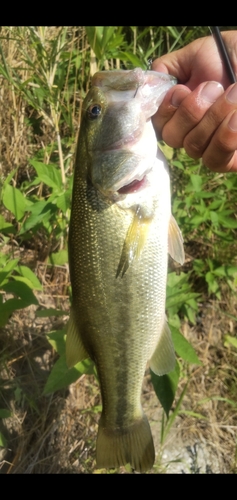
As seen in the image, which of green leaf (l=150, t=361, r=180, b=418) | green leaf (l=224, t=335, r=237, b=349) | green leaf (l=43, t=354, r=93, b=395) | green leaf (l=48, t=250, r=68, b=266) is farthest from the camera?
green leaf (l=224, t=335, r=237, b=349)

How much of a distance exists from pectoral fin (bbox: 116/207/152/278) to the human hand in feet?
1.50

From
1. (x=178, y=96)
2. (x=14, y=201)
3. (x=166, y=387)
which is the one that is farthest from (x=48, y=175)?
(x=166, y=387)

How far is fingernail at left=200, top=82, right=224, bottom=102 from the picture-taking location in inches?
64.1

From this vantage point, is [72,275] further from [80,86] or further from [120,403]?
[80,86]

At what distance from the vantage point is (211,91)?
164 centimetres

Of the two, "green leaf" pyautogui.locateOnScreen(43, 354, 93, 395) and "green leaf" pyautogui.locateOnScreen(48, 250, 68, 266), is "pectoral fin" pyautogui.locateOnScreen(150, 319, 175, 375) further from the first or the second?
"green leaf" pyautogui.locateOnScreen(48, 250, 68, 266)

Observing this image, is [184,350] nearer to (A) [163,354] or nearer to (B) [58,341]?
(A) [163,354]

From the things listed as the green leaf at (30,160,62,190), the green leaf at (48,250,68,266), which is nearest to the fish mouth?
the green leaf at (30,160,62,190)

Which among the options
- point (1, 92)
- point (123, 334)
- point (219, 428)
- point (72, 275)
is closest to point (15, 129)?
point (1, 92)

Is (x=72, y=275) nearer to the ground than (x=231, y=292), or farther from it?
farther from it

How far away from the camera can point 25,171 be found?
3145 millimetres
